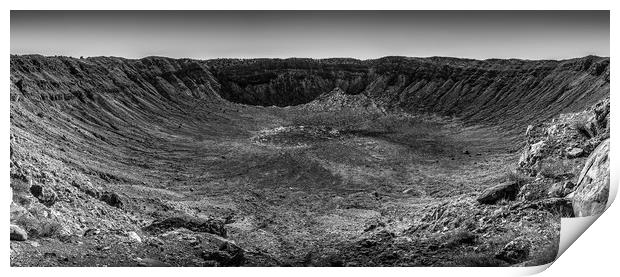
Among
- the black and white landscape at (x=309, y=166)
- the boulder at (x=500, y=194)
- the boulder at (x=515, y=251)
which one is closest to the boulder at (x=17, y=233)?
the black and white landscape at (x=309, y=166)

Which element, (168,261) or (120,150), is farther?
(120,150)

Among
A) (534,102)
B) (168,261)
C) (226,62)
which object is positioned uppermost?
(226,62)

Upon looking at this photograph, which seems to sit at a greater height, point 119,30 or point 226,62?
point 226,62

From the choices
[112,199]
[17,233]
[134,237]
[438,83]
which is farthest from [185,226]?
[438,83]

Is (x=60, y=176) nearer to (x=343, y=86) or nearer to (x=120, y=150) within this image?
(x=120, y=150)

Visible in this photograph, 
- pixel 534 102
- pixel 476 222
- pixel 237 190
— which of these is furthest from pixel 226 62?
pixel 476 222

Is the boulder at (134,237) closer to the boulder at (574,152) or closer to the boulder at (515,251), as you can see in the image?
the boulder at (515,251)
